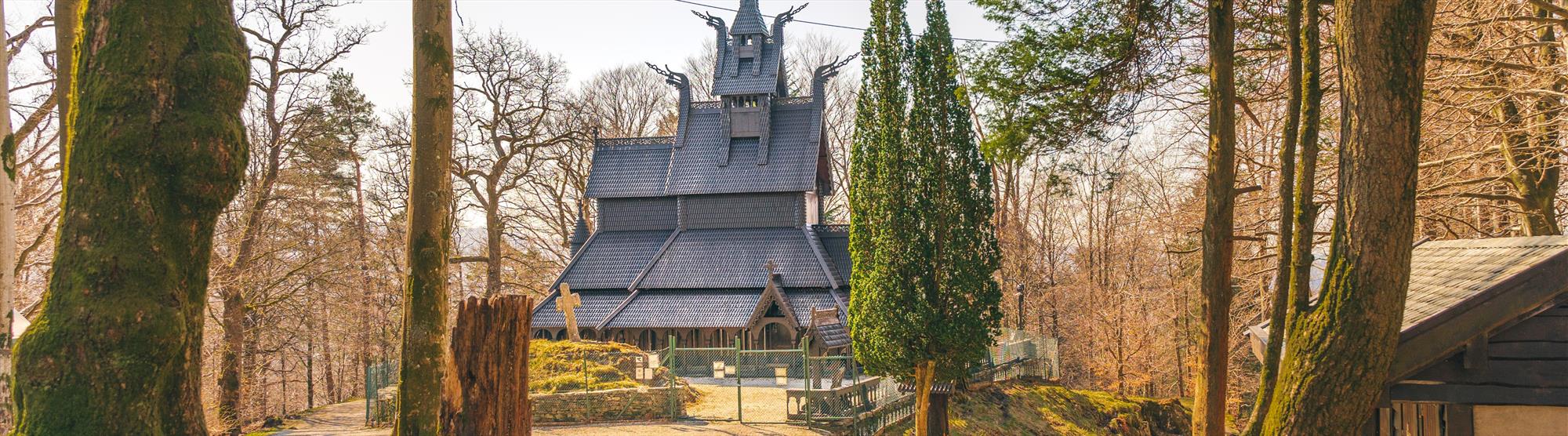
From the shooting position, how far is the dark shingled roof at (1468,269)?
7.56 meters

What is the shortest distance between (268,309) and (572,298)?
25.5 feet

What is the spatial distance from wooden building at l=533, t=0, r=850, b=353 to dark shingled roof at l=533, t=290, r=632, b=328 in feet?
0.16

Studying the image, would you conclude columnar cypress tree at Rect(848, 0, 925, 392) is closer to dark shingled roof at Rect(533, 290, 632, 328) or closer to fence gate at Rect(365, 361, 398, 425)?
fence gate at Rect(365, 361, 398, 425)

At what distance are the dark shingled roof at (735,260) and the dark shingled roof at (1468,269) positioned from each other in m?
18.5

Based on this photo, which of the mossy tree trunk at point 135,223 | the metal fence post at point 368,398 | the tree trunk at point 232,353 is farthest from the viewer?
the tree trunk at point 232,353

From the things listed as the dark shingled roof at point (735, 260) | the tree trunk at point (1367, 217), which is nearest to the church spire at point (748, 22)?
the dark shingled roof at point (735, 260)

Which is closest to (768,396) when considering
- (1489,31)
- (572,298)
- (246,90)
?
(572,298)

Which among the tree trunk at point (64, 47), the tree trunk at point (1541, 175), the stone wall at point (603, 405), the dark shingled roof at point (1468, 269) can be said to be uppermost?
the tree trunk at point (64, 47)

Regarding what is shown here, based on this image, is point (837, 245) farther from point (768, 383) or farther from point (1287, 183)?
point (1287, 183)

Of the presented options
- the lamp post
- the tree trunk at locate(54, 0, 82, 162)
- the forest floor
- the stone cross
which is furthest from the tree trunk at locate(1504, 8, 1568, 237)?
the stone cross

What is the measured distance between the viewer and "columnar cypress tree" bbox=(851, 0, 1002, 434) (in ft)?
55.7

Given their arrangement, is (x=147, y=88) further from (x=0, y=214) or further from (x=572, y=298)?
(x=572, y=298)

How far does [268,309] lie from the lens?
81.9ft

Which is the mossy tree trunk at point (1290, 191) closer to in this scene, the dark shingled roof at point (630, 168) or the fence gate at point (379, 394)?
the fence gate at point (379, 394)
